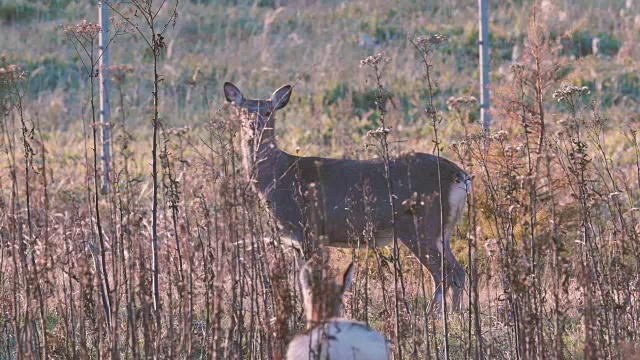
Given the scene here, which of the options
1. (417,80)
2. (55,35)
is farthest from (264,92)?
(55,35)

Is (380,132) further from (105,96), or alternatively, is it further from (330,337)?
(105,96)

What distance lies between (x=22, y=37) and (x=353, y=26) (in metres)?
7.15

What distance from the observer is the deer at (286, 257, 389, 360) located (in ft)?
12.3

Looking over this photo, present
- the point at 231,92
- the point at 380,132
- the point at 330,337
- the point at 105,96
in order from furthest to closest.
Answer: the point at 231,92, the point at 105,96, the point at 380,132, the point at 330,337

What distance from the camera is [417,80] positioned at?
19906mm

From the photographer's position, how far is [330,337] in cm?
400

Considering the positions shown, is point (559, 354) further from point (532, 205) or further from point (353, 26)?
point (353, 26)

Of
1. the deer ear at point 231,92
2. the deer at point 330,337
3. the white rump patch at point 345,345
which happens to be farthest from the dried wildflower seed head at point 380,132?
the deer ear at point 231,92

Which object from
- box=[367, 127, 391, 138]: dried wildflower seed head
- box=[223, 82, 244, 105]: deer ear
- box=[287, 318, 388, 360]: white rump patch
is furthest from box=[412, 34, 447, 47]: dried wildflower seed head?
box=[223, 82, 244, 105]: deer ear

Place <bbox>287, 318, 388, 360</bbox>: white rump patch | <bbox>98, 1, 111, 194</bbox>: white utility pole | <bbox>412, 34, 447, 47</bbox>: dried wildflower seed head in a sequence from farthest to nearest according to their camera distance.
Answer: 1. <bbox>98, 1, 111, 194</bbox>: white utility pole
2. <bbox>412, 34, 447, 47</bbox>: dried wildflower seed head
3. <bbox>287, 318, 388, 360</bbox>: white rump patch

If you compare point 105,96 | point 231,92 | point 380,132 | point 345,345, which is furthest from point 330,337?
point 231,92

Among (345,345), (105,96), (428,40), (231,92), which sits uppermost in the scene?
(231,92)

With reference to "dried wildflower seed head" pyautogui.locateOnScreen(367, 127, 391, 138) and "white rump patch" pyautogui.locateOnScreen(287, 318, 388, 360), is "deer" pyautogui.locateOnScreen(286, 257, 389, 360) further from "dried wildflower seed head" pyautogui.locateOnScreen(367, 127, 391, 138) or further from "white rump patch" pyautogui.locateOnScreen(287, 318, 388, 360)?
"dried wildflower seed head" pyautogui.locateOnScreen(367, 127, 391, 138)

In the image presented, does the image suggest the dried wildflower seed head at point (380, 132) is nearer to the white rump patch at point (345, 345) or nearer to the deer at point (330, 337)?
the deer at point (330, 337)
